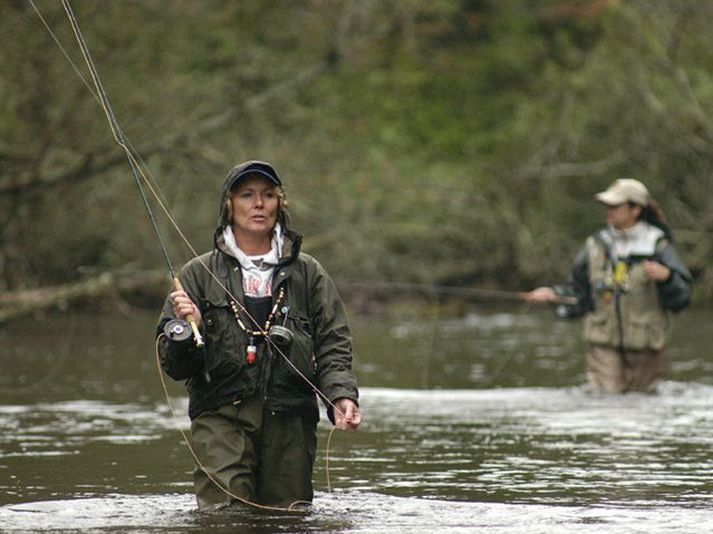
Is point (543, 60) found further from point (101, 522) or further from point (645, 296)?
point (101, 522)

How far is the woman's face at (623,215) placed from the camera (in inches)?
553

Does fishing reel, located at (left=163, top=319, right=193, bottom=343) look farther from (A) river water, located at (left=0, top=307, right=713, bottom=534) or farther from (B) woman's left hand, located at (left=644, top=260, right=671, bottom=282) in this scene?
A: (B) woman's left hand, located at (left=644, top=260, right=671, bottom=282)

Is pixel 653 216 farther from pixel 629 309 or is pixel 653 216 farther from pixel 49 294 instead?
pixel 49 294

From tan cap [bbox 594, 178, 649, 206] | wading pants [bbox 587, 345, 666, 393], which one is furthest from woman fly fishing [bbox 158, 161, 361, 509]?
wading pants [bbox 587, 345, 666, 393]

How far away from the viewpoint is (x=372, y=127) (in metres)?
38.0

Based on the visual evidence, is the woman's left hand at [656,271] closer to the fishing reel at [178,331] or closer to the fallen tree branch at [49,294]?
the fishing reel at [178,331]

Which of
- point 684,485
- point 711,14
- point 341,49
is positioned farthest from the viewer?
point 711,14

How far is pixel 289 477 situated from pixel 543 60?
119 feet

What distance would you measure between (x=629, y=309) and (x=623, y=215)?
0.73m

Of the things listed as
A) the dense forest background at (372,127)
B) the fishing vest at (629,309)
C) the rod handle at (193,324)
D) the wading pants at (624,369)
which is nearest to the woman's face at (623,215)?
the fishing vest at (629,309)

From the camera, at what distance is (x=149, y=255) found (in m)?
26.1

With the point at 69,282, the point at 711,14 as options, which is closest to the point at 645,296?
the point at 69,282

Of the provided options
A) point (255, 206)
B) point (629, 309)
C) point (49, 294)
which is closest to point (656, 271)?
point (629, 309)

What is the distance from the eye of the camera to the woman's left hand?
13.8 m
